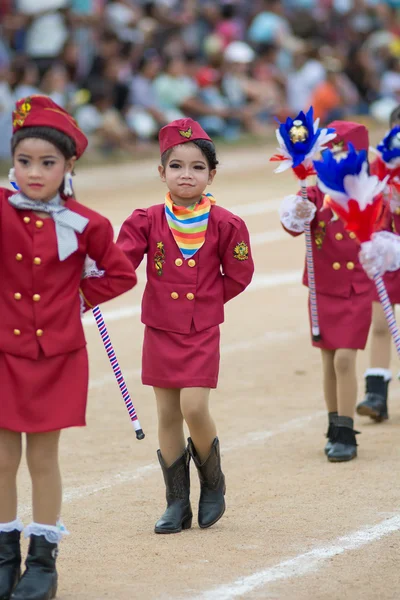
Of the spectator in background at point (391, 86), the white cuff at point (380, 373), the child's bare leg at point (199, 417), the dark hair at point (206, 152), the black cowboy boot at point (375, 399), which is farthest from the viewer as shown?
the spectator in background at point (391, 86)

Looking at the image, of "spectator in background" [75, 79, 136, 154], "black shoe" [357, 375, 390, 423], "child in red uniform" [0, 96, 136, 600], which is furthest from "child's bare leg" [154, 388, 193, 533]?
"spectator in background" [75, 79, 136, 154]

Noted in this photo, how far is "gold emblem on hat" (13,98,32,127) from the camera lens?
15.7 ft

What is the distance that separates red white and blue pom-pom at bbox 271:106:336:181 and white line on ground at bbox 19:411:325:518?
5.33 feet

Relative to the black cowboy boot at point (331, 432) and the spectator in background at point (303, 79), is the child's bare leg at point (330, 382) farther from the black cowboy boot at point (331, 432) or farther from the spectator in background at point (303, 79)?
the spectator in background at point (303, 79)

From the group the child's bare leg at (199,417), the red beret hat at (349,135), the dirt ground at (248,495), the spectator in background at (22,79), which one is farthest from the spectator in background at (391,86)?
the child's bare leg at (199,417)

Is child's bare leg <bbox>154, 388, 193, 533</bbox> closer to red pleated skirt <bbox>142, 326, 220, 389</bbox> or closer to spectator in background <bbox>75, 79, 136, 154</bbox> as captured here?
red pleated skirt <bbox>142, 326, 220, 389</bbox>

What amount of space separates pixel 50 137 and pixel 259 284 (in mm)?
7972

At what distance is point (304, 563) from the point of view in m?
5.26

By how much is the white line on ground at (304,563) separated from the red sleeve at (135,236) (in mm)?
1457

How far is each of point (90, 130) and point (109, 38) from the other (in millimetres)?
1781

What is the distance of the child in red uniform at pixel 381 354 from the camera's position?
25.9 ft

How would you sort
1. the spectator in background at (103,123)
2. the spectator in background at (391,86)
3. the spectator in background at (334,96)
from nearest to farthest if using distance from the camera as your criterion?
the spectator in background at (103,123) → the spectator in background at (334,96) → the spectator in background at (391,86)

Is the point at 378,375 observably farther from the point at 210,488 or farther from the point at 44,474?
the point at 44,474

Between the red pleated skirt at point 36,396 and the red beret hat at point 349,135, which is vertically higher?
the red beret hat at point 349,135
